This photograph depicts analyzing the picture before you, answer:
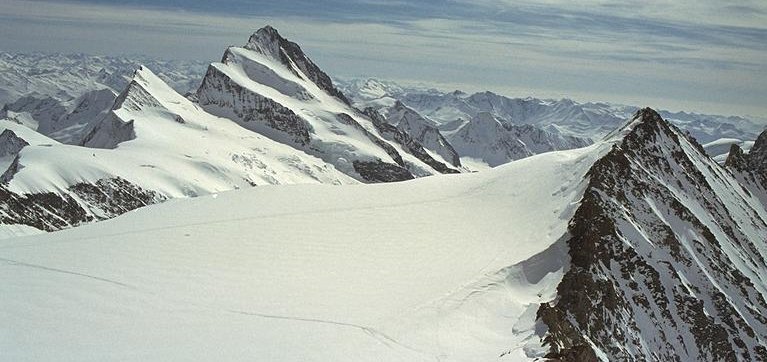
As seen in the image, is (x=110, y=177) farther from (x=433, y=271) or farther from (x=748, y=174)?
(x=748, y=174)

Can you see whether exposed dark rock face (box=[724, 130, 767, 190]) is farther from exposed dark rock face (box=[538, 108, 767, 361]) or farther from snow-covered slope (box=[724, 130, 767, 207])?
exposed dark rock face (box=[538, 108, 767, 361])

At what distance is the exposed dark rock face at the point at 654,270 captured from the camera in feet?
117

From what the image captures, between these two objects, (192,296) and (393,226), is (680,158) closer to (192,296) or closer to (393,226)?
(393,226)

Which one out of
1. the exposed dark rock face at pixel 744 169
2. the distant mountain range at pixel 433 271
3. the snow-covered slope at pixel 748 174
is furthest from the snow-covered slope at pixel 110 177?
the exposed dark rock face at pixel 744 169

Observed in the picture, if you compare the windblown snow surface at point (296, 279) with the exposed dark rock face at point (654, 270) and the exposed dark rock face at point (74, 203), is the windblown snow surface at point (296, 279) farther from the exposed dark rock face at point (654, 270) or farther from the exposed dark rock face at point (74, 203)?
the exposed dark rock face at point (74, 203)

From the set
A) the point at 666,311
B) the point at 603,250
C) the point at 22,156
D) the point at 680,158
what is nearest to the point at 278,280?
the point at 603,250

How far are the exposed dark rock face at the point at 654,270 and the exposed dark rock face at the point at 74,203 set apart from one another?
3194 inches

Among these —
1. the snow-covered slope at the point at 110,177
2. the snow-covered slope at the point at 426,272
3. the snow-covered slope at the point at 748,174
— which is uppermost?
the snow-covered slope at the point at 426,272

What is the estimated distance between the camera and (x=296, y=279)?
112ft

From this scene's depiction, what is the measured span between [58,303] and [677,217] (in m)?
45.9

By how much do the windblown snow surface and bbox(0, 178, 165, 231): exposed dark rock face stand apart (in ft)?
182

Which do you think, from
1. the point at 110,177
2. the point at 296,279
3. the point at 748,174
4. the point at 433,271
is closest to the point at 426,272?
the point at 433,271

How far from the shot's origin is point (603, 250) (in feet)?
133

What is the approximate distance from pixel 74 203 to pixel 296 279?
8574cm
